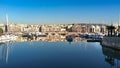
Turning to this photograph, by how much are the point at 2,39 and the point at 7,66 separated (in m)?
46.0

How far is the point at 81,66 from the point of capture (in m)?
29.9

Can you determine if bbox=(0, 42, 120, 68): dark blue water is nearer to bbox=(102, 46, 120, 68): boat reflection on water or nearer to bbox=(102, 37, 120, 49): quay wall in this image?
bbox=(102, 46, 120, 68): boat reflection on water

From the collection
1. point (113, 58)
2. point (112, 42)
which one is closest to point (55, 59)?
point (113, 58)

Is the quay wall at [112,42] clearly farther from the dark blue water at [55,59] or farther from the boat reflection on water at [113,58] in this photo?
the boat reflection on water at [113,58]

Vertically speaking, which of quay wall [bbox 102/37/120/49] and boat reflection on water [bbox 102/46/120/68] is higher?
quay wall [bbox 102/37/120/49]

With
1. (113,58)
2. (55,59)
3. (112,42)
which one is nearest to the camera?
(55,59)

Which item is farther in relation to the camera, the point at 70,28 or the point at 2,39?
the point at 70,28

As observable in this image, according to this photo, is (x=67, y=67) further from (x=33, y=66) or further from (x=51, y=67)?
(x=33, y=66)

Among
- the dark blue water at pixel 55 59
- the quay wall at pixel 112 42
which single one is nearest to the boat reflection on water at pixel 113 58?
the dark blue water at pixel 55 59

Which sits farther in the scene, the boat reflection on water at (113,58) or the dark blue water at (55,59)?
the boat reflection on water at (113,58)

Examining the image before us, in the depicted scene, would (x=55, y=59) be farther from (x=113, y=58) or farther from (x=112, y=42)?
(x=112, y=42)

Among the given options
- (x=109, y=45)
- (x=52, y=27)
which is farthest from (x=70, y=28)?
(x=109, y=45)

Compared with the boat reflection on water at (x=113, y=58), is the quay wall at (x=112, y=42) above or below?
above

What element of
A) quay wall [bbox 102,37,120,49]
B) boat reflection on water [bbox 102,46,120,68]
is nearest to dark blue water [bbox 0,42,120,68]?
boat reflection on water [bbox 102,46,120,68]
